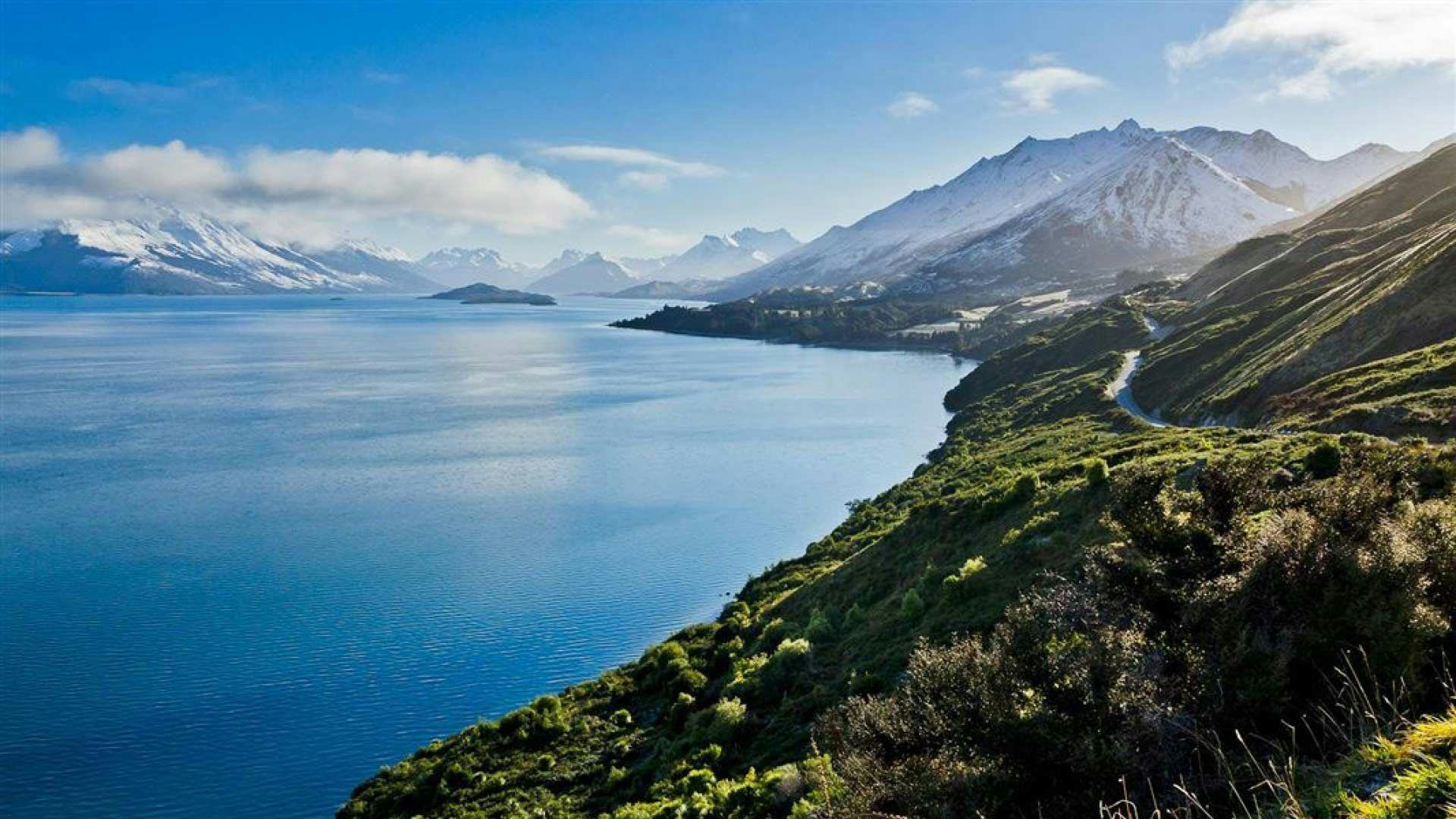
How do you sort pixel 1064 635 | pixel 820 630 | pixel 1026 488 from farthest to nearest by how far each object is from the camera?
pixel 1026 488, pixel 820 630, pixel 1064 635

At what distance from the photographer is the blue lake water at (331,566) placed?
135 ft

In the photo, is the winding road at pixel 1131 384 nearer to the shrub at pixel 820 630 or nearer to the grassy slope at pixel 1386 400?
the grassy slope at pixel 1386 400

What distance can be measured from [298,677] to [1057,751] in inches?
1878

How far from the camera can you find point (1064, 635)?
1702 cm

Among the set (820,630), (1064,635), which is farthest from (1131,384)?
(1064,635)

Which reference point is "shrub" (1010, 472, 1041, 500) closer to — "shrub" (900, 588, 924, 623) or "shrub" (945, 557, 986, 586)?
"shrub" (945, 557, 986, 586)

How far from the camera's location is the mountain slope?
69500 mm

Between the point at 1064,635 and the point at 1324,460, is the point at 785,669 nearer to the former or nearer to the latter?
the point at 1064,635

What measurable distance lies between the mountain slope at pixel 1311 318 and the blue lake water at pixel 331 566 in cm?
3522

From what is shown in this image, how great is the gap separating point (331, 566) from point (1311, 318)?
104 m

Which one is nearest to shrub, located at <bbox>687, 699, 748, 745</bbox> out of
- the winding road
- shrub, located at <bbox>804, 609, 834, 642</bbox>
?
shrub, located at <bbox>804, 609, 834, 642</bbox>

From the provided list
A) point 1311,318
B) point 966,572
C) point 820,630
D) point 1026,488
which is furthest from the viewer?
point 1311,318

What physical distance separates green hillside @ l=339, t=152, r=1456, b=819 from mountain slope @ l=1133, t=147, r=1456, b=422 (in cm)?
61

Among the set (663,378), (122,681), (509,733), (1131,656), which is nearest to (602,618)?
(509,733)
